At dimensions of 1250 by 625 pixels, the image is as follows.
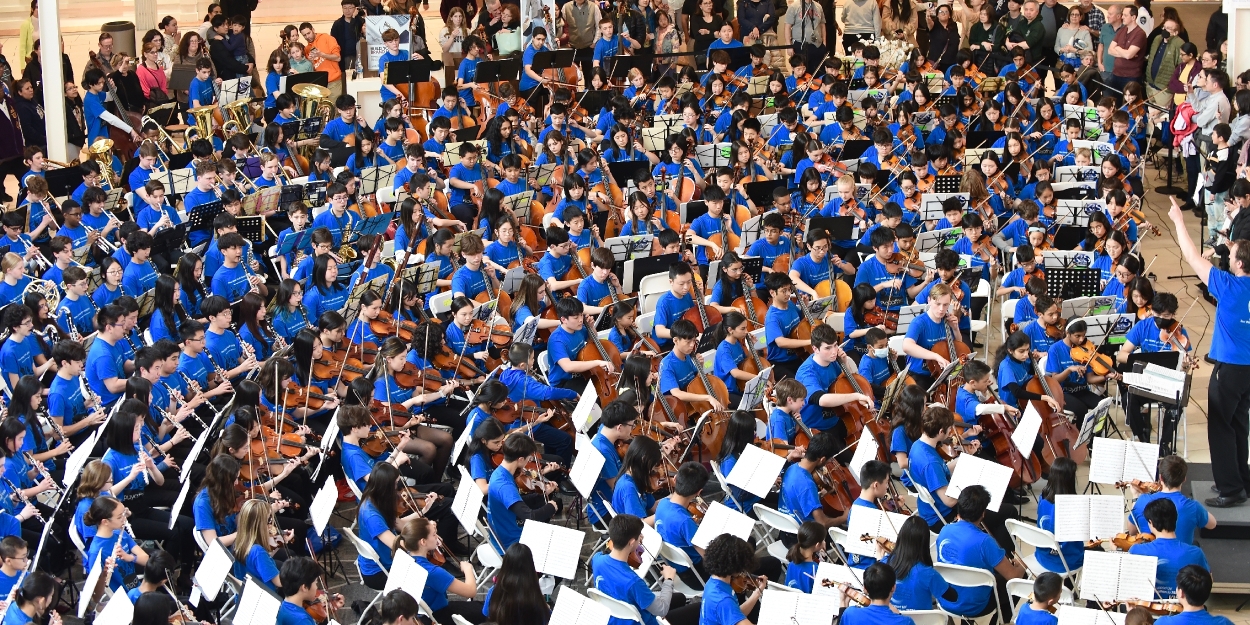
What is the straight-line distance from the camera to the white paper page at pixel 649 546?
8008 millimetres

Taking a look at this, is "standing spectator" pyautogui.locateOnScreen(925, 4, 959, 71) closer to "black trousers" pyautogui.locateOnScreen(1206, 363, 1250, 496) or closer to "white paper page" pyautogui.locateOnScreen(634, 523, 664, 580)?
"black trousers" pyautogui.locateOnScreen(1206, 363, 1250, 496)

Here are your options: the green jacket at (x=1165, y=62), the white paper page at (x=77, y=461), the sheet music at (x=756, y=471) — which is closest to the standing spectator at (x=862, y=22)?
the green jacket at (x=1165, y=62)

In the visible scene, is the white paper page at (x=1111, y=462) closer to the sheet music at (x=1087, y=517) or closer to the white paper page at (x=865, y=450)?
the sheet music at (x=1087, y=517)

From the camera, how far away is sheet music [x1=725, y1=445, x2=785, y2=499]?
8586 mm

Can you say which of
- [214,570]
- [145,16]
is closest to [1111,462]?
[214,570]

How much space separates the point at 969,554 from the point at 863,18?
44.8 feet


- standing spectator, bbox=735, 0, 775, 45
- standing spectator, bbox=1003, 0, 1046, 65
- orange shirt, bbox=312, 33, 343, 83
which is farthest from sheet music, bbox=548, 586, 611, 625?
standing spectator, bbox=1003, 0, 1046, 65

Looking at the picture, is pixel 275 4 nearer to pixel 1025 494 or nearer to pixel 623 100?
pixel 623 100

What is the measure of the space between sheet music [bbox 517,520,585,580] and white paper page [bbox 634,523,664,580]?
18.7 inches

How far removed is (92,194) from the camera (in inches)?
529

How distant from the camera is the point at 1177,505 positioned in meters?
8.42

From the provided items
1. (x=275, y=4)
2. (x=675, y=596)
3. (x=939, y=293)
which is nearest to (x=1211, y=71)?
(x=939, y=293)

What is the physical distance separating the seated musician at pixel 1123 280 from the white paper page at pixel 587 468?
5.01 m

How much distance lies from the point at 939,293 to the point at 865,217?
3.59 m
